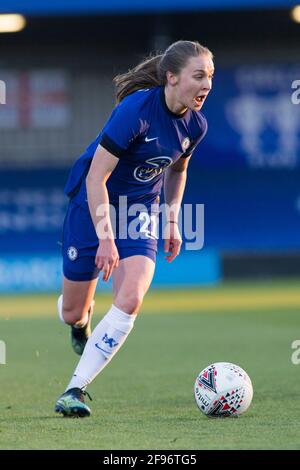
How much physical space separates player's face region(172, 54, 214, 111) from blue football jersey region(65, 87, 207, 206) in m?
0.16

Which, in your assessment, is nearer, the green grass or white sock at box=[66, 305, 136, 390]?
the green grass

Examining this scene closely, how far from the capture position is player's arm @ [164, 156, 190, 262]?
655 cm

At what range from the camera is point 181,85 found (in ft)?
18.9

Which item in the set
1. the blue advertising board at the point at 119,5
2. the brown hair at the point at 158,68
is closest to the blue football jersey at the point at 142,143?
the brown hair at the point at 158,68

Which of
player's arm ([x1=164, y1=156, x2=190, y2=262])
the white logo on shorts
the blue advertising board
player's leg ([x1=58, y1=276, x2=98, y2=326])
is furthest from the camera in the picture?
the blue advertising board

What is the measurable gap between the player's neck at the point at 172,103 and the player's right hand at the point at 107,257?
83cm

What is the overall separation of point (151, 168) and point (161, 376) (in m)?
2.25

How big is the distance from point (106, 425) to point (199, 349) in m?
4.23

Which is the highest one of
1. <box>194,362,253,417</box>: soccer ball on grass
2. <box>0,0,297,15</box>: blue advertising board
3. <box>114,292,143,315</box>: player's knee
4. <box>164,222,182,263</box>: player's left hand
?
<box>0,0,297,15</box>: blue advertising board

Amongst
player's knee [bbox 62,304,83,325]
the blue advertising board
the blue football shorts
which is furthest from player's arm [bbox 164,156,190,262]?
the blue advertising board

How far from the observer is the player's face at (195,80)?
5723mm

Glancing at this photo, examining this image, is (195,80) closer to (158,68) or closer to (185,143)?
(158,68)

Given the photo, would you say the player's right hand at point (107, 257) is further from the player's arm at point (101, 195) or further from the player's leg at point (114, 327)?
the player's leg at point (114, 327)

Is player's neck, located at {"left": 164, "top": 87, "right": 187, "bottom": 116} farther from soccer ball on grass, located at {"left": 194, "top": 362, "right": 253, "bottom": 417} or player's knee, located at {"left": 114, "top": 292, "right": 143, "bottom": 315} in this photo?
soccer ball on grass, located at {"left": 194, "top": 362, "right": 253, "bottom": 417}
